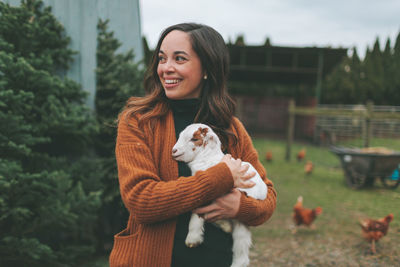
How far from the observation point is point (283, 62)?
645 inches

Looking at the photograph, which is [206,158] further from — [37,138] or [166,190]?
[37,138]

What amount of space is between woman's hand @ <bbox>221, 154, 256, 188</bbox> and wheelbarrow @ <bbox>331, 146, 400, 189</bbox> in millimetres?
5114

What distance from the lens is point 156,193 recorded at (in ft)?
4.41

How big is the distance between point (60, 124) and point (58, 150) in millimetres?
585

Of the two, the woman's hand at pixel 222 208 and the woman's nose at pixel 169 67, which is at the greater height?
the woman's nose at pixel 169 67

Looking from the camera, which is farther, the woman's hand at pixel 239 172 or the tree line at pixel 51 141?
the tree line at pixel 51 141

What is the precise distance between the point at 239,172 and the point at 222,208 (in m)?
0.19

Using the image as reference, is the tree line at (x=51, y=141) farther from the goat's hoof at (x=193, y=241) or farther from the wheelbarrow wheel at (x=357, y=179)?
the wheelbarrow wheel at (x=357, y=179)

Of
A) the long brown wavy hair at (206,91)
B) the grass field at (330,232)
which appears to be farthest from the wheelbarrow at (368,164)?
the long brown wavy hair at (206,91)

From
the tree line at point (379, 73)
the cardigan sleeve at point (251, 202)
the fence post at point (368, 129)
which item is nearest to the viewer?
the cardigan sleeve at point (251, 202)

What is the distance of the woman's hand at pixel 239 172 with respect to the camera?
1.43 meters

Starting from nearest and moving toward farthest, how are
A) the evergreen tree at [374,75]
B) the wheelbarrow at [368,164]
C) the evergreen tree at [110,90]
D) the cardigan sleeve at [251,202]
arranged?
the cardigan sleeve at [251,202] → the evergreen tree at [374,75] → the evergreen tree at [110,90] → the wheelbarrow at [368,164]

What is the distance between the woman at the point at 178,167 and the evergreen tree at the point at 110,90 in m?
2.00

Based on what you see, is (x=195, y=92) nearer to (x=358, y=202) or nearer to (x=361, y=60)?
(x=361, y=60)
